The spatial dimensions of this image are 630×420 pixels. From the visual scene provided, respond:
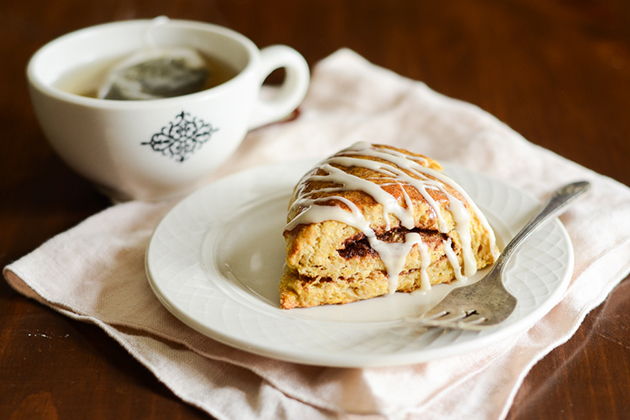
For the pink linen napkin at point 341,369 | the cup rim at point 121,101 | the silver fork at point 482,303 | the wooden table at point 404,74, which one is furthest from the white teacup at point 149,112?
the silver fork at point 482,303

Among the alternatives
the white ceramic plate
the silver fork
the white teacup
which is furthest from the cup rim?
the silver fork

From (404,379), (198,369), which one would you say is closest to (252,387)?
(198,369)

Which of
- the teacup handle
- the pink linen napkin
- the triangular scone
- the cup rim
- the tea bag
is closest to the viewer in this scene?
the pink linen napkin

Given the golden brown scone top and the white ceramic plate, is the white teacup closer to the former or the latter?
the white ceramic plate

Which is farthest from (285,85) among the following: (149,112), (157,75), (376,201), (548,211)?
(548,211)

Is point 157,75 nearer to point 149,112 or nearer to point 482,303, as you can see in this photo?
point 149,112

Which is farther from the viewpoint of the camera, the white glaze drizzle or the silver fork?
the white glaze drizzle
